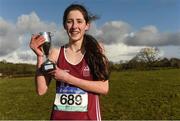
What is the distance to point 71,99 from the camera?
10.6ft

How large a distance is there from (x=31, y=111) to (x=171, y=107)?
20.7 ft

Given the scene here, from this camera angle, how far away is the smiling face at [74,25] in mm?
3424

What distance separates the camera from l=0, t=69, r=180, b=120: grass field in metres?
16.1

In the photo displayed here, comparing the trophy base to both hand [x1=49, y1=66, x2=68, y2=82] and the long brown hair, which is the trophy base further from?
the long brown hair

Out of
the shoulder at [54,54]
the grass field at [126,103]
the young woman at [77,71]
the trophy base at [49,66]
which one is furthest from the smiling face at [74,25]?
the grass field at [126,103]

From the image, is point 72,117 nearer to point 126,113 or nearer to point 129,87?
point 126,113

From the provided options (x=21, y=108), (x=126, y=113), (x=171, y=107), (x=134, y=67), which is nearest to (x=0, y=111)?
(x=21, y=108)

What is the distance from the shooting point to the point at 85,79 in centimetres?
334

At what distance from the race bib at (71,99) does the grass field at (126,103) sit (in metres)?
12.2

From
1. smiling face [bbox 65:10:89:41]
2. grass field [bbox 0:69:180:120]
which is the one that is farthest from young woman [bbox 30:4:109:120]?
grass field [bbox 0:69:180:120]

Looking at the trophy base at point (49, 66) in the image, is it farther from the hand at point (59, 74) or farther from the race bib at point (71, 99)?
the race bib at point (71, 99)

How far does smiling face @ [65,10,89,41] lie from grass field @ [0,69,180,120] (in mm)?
12114

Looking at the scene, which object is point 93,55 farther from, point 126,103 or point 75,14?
point 126,103

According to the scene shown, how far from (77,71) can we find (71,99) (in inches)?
10.1
